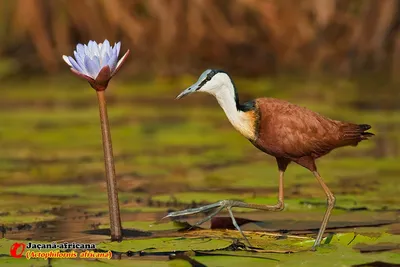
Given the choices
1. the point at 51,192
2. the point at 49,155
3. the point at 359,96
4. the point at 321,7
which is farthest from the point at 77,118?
the point at 321,7

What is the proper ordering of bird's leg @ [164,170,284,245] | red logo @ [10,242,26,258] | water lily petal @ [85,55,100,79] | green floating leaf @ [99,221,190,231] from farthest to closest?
green floating leaf @ [99,221,190,231]
bird's leg @ [164,170,284,245]
water lily petal @ [85,55,100,79]
red logo @ [10,242,26,258]

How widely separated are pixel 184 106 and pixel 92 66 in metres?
6.92

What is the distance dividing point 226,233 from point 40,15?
10046 mm

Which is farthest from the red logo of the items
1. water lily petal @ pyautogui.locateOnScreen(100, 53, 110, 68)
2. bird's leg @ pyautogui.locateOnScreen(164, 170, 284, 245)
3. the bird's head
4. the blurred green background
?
the bird's head

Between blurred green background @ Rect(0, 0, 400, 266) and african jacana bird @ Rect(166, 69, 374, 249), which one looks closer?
african jacana bird @ Rect(166, 69, 374, 249)

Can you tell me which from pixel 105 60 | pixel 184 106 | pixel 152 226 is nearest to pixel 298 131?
pixel 152 226

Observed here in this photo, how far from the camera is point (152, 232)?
5.25 m

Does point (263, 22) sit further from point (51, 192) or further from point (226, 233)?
point (226, 233)

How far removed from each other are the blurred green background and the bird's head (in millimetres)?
880

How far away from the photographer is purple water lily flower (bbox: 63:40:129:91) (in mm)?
4727

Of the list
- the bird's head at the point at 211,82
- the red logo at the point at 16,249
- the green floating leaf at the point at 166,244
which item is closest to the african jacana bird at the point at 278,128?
the bird's head at the point at 211,82

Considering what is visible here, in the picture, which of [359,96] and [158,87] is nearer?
[359,96]

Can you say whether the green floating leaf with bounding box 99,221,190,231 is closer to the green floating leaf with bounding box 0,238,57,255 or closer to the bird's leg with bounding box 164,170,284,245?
the bird's leg with bounding box 164,170,284,245

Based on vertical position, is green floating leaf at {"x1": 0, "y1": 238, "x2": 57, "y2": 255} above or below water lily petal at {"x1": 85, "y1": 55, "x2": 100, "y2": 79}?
below
